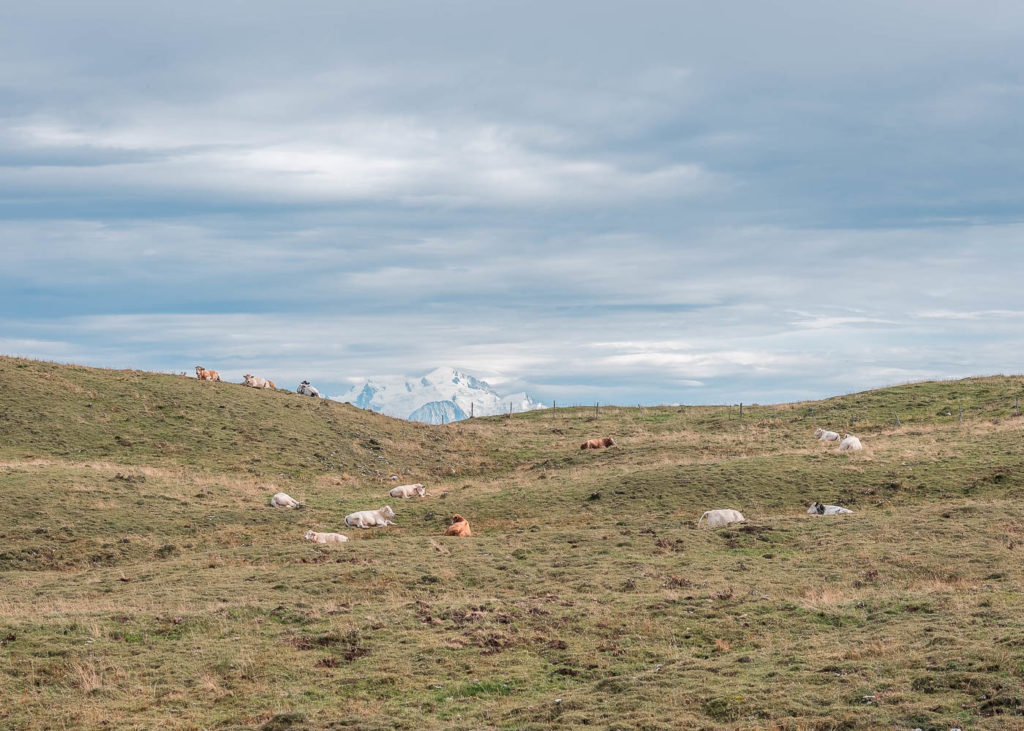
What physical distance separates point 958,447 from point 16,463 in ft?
166

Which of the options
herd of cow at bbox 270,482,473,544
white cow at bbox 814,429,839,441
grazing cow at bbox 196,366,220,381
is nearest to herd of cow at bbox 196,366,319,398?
grazing cow at bbox 196,366,220,381

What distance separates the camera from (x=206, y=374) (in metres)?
66.1

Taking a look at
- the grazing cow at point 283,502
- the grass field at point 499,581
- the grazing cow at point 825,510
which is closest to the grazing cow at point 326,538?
the grass field at point 499,581

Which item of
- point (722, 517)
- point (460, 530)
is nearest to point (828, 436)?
point (722, 517)

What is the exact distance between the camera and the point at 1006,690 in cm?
1278

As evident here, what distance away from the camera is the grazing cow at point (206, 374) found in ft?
216

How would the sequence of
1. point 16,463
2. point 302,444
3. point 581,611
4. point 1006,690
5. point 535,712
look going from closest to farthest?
point 1006,690
point 535,712
point 581,611
point 16,463
point 302,444

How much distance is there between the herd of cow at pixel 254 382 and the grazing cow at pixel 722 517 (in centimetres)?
4573

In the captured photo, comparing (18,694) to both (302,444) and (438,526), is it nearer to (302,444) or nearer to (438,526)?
(438,526)

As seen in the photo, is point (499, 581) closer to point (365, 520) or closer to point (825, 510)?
point (365, 520)

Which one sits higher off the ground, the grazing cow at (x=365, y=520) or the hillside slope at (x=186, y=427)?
the hillside slope at (x=186, y=427)

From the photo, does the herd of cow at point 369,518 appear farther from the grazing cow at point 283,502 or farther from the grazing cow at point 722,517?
the grazing cow at point 722,517

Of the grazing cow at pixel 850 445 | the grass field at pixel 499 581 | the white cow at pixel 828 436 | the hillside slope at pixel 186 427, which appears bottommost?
the grass field at pixel 499 581

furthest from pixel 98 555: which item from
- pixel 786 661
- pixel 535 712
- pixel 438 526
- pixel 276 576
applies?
pixel 786 661
